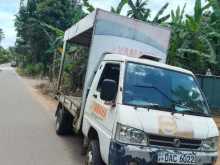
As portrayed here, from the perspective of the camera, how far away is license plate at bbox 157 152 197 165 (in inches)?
234

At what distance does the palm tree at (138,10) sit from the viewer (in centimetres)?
2099

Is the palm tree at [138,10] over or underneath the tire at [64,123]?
over

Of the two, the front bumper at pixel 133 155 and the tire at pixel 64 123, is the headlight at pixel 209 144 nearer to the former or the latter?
the front bumper at pixel 133 155

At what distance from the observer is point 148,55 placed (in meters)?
8.68

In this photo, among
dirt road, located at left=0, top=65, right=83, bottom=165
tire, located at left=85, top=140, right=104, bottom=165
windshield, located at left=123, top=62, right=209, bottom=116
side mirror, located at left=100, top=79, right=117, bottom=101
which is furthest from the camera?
dirt road, located at left=0, top=65, right=83, bottom=165

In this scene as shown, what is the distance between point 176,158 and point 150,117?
65 centimetres

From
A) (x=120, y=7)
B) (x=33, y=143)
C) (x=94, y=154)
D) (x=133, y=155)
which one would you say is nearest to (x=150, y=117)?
(x=133, y=155)

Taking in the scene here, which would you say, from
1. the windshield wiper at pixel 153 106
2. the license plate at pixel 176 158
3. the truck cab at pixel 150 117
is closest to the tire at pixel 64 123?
the truck cab at pixel 150 117

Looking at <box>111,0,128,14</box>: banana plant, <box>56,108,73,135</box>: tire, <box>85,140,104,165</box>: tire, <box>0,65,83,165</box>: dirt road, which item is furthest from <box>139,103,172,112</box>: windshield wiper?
<box>111,0,128,14</box>: banana plant

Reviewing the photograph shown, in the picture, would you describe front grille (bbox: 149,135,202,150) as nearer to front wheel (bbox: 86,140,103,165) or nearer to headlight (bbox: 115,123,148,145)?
headlight (bbox: 115,123,148,145)

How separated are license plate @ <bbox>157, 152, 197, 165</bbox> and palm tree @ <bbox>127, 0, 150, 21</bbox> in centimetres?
1511

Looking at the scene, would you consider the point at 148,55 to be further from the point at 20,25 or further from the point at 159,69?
the point at 20,25

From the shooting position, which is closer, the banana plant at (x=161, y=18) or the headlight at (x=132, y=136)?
the headlight at (x=132, y=136)

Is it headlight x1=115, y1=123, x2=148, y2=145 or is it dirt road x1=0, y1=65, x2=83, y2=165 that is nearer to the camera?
headlight x1=115, y1=123, x2=148, y2=145
